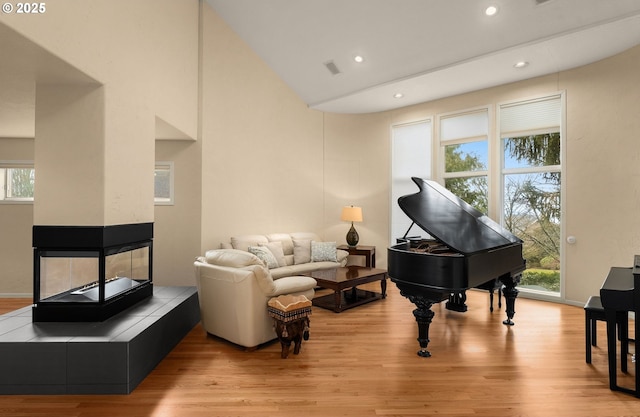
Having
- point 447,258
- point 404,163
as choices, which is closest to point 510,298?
point 447,258

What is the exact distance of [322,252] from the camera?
607 cm

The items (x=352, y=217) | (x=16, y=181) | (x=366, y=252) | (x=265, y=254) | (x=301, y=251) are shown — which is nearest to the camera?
(x=16, y=181)

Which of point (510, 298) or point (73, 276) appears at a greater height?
point (73, 276)

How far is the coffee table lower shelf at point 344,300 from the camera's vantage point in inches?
180

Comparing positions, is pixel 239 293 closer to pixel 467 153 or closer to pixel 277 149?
pixel 277 149

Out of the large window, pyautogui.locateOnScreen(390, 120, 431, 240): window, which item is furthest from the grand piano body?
the large window

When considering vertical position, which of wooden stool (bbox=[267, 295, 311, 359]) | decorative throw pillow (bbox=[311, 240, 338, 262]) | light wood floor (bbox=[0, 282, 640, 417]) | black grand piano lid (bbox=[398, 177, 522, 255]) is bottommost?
light wood floor (bbox=[0, 282, 640, 417])

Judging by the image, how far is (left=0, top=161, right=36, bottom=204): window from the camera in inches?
204

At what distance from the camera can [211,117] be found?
214 inches

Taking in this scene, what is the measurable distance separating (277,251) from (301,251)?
494mm

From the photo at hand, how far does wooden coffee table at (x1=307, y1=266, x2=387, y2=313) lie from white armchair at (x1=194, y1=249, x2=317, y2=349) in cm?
99

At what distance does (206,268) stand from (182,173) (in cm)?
231

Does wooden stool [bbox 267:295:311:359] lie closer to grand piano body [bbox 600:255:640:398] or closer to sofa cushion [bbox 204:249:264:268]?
sofa cushion [bbox 204:249:264:268]

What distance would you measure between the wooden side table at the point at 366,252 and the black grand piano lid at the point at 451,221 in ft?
8.56
